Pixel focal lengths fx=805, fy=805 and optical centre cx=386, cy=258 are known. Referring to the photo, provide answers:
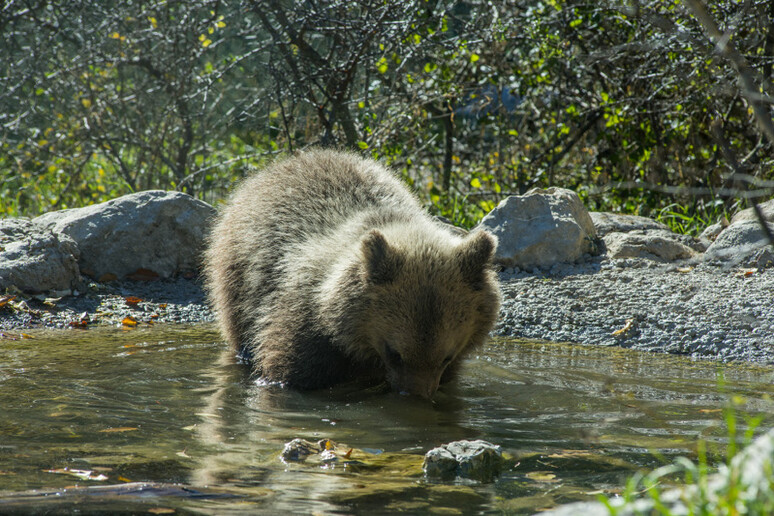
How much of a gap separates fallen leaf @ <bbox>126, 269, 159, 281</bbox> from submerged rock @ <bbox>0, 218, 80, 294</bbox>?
2.12 ft

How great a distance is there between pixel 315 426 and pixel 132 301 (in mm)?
4046

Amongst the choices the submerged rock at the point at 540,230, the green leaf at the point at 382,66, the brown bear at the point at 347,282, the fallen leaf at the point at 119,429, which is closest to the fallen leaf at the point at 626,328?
the submerged rock at the point at 540,230

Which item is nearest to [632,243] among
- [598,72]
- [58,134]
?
[598,72]

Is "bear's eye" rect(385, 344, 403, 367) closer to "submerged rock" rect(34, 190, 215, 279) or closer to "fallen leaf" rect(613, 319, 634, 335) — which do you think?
"fallen leaf" rect(613, 319, 634, 335)

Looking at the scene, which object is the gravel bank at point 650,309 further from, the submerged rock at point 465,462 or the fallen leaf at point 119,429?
the fallen leaf at point 119,429

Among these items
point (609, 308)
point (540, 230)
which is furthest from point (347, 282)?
point (540, 230)

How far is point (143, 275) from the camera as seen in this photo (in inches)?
332

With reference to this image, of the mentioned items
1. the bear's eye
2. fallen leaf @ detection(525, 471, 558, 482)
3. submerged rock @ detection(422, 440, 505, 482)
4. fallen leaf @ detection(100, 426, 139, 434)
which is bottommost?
fallen leaf @ detection(525, 471, 558, 482)

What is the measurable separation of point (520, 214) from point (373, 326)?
3.91m

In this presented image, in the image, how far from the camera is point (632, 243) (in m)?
8.28

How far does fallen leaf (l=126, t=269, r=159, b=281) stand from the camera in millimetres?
8414

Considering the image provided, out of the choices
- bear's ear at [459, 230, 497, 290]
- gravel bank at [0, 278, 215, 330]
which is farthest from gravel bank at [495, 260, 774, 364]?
gravel bank at [0, 278, 215, 330]

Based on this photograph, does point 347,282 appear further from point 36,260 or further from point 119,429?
point 36,260

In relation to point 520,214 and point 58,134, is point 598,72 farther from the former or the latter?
point 58,134
